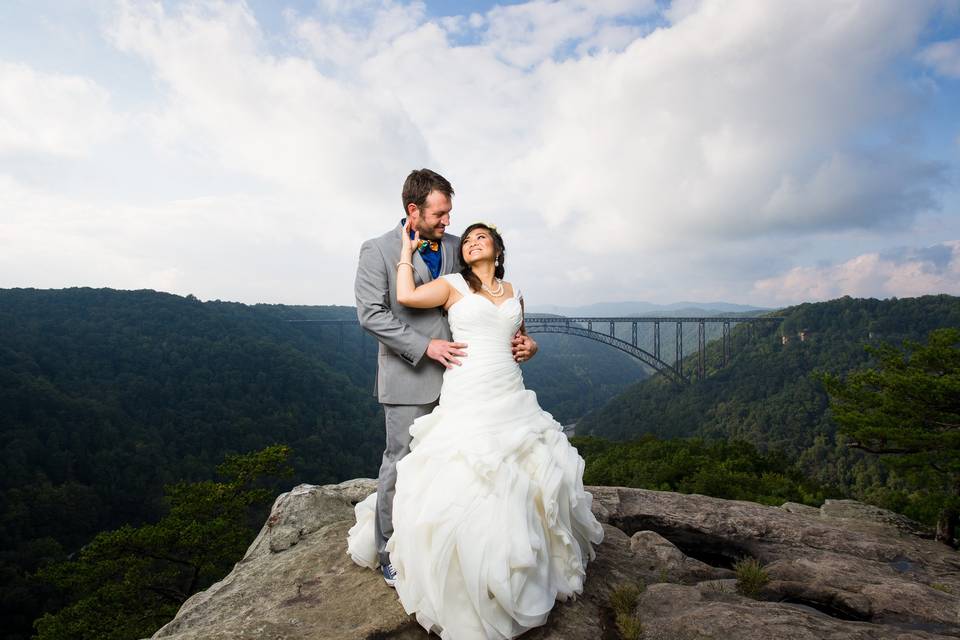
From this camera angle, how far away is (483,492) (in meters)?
2.77

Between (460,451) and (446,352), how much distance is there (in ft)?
2.33

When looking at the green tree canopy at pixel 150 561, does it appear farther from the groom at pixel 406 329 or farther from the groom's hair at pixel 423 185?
the groom's hair at pixel 423 185

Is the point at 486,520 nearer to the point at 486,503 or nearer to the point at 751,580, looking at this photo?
the point at 486,503

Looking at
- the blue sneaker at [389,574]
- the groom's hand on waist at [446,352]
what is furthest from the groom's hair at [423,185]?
the blue sneaker at [389,574]

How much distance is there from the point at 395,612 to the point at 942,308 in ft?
248

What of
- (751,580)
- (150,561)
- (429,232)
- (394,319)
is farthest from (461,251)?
(150,561)

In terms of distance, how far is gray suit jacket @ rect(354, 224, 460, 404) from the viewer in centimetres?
336

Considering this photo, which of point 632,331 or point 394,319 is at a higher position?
point 394,319

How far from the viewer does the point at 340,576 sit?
3574 millimetres

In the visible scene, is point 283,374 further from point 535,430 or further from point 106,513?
point 535,430

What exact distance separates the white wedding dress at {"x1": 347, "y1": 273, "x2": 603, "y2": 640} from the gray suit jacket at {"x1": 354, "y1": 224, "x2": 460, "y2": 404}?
0.20 meters

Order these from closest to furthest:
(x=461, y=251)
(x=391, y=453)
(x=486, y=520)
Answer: (x=486, y=520)
(x=391, y=453)
(x=461, y=251)

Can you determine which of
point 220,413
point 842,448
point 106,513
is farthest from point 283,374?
point 842,448

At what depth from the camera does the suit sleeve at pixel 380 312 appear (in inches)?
129
